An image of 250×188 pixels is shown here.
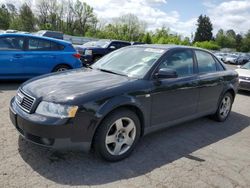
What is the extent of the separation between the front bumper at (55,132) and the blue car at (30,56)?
462 cm

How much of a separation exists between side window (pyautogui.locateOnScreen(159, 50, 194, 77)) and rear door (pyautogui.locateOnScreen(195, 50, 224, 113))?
0.88 ft

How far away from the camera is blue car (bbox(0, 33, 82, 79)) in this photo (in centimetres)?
753

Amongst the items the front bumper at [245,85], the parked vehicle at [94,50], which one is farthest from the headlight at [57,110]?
the parked vehicle at [94,50]

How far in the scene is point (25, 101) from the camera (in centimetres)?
363

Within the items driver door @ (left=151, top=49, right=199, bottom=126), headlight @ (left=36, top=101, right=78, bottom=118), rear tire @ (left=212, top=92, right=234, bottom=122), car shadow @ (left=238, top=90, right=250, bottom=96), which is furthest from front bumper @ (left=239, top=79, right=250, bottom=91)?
headlight @ (left=36, top=101, right=78, bottom=118)

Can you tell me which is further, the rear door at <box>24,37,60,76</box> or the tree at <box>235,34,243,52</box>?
the tree at <box>235,34,243,52</box>

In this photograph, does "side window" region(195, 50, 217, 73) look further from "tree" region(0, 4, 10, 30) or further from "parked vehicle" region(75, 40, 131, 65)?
"tree" region(0, 4, 10, 30)

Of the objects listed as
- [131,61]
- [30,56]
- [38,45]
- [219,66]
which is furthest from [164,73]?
[38,45]

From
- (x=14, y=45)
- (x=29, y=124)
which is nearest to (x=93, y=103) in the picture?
(x=29, y=124)

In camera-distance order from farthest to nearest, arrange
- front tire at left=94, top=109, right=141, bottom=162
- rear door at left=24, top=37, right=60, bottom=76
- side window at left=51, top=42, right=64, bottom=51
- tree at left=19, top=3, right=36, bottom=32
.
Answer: tree at left=19, top=3, right=36, bottom=32 < side window at left=51, top=42, right=64, bottom=51 < rear door at left=24, top=37, right=60, bottom=76 < front tire at left=94, top=109, right=141, bottom=162

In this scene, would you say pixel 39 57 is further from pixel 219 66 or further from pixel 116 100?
pixel 116 100

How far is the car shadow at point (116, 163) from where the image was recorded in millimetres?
3336

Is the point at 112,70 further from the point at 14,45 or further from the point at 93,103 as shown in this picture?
the point at 14,45

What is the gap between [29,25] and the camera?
57.4 m
